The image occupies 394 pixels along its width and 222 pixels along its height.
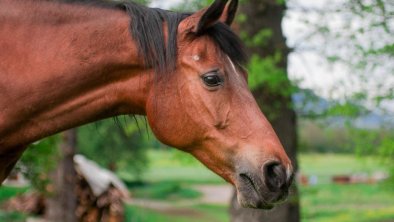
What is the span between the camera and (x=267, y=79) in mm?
8758

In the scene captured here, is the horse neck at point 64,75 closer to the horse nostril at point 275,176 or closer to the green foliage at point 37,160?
the horse nostril at point 275,176

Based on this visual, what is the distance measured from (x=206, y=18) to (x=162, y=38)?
26 cm

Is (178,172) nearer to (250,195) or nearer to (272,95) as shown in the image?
(272,95)

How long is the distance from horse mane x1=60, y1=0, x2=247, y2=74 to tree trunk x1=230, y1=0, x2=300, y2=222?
5.89 metres

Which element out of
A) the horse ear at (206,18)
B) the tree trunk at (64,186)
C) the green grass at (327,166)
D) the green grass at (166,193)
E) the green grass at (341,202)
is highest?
the horse ear at (206,18)

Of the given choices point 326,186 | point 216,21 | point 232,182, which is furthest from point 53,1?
point 326,186

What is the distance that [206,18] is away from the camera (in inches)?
140

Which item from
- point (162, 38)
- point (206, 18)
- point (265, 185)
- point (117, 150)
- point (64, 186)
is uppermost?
point (206, 18)

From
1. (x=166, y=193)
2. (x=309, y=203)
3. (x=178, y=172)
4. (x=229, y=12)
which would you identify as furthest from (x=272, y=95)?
(x=178, y=172)

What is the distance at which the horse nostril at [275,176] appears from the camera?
3.28 metres

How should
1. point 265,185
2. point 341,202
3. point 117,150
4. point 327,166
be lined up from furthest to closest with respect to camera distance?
point 327,166 < point 117,150 < point 341,202 < point 265,185

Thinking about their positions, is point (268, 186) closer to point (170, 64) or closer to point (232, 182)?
point (232, 182)

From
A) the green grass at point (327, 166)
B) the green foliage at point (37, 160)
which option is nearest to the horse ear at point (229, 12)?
the green foliage at point (37, 160)

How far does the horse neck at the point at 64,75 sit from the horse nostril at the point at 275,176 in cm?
79
